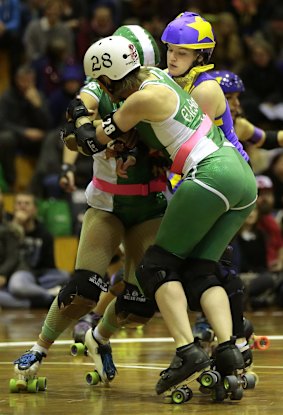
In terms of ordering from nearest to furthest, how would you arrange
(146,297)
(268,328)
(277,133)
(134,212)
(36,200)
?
(146,297) → (134,212) → (277,133) → (268,328) → (36,200)

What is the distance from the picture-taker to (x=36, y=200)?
12.8 metres

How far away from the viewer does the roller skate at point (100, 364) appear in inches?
243

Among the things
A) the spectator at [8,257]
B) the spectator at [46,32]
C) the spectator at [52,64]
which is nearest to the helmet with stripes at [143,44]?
the spectator at [8,257]

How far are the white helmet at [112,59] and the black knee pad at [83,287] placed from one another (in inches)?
42.8

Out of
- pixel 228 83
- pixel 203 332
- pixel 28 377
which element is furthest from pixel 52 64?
pixel 28 377

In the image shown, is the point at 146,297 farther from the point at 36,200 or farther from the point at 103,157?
the point at 36,200

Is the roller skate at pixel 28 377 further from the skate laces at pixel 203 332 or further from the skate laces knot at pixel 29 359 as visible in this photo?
the skate laces at pixel 203 332

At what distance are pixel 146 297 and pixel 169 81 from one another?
1.11 meters

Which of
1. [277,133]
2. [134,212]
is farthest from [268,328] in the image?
[134,212]

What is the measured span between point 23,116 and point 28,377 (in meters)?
8.18

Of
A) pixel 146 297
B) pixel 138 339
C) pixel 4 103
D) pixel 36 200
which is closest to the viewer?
pixel 146 297

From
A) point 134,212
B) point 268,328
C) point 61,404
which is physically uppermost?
point 134,212

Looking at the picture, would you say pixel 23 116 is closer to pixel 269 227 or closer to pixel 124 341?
pixel 269 227

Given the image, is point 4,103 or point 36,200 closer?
point 36,200
